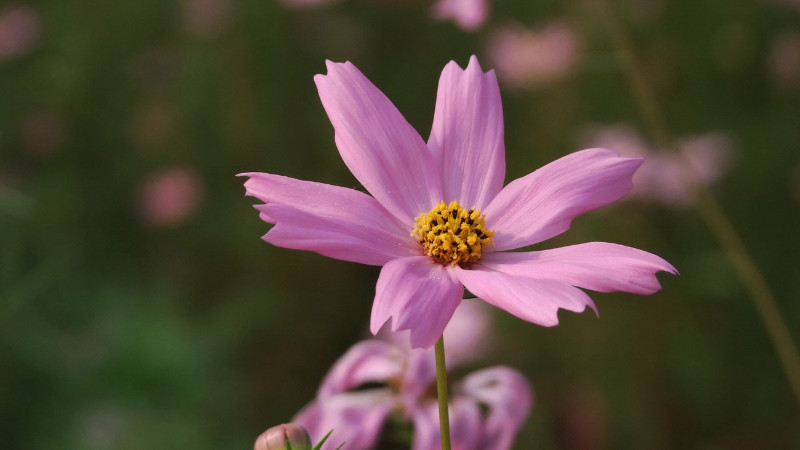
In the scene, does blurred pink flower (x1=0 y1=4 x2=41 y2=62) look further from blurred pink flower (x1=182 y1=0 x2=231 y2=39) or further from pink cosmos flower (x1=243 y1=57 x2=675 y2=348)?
pink cosmos flower (x1=243 y1=57 x2=675 y2=348)

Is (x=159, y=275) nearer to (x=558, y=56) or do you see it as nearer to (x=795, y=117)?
(x=558, y=56)

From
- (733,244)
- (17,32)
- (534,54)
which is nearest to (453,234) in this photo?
(733,244)

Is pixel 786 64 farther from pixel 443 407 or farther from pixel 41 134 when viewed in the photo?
pixel 443 407

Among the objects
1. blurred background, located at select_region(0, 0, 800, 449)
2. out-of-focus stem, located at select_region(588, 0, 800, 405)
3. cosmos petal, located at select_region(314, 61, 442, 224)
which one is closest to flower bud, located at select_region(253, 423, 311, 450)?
cosmos petal, located at select_region(314, 61, 442, 224)

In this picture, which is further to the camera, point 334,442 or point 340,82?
point 334,442

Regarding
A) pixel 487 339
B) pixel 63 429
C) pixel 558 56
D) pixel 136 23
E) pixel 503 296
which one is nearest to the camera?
pixel 503 296

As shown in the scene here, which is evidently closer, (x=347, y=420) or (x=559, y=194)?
(x=559, y=194)

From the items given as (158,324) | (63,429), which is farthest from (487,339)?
(63,429)
